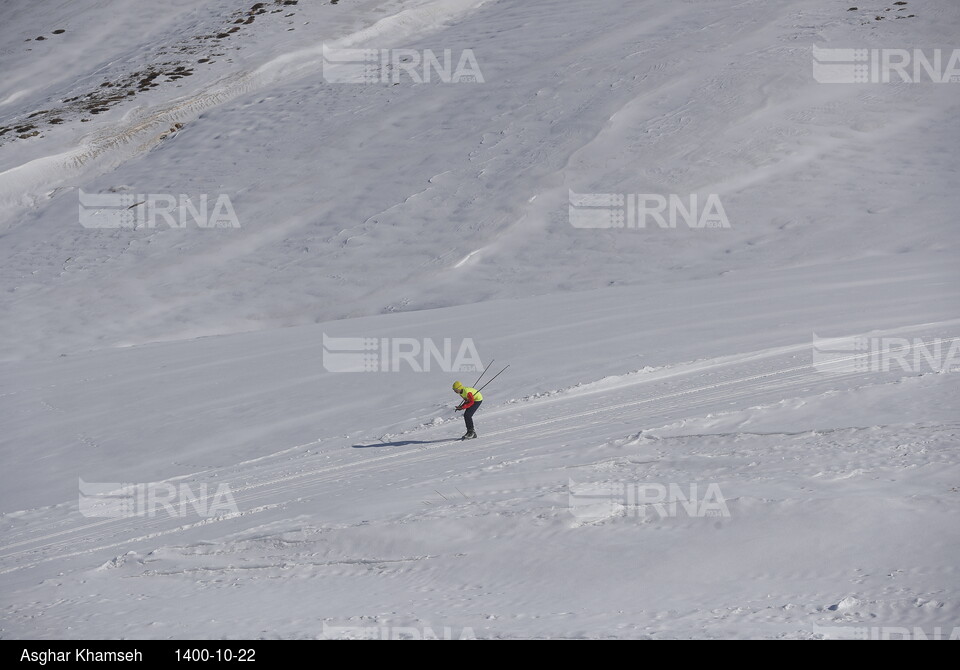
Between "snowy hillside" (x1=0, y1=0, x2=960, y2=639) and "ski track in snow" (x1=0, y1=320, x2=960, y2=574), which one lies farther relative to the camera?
"ski track in snow" (x1=0, y1=320, x2=960, y2=574)

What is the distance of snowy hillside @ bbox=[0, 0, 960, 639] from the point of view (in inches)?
290

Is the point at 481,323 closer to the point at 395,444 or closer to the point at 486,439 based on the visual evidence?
the point at 395,444

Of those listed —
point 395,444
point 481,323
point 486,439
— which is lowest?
point 481,323

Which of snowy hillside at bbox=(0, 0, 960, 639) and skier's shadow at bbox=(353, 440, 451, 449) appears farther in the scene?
skier's shadow at bbox=(353, 440, 451, 449)

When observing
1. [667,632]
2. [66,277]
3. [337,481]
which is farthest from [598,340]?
[66,277]

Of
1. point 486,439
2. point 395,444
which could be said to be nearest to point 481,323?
point 395,444

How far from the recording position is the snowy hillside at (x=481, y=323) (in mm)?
Answer: 7367

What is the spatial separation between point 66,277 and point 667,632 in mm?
21575

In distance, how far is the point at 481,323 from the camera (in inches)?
684

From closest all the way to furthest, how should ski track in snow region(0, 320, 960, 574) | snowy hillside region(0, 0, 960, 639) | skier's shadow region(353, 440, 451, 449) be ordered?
snowy hillside region(0, 0, 960, 639) → ski track in snow region(0, 320, 960, 574) → skier's shadow region(353, 440, 451, 449)

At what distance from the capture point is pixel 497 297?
65.7 feet

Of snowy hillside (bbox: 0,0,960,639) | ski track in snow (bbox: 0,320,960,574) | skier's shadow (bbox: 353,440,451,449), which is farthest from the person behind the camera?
skier's shadow (bbox: 353,440,451,449)
